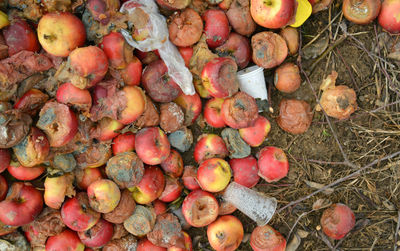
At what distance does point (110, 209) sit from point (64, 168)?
1.63 feet

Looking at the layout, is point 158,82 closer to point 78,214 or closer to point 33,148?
point 33,148

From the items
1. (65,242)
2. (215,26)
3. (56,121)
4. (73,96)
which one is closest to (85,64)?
(73,96)

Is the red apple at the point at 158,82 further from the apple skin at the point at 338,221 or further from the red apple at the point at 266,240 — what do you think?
the apple skin at the point at 338,221

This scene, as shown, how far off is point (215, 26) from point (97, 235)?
198cm

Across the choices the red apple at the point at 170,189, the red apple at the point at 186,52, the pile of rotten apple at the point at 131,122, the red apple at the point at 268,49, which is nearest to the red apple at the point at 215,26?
the pile of rotten apple at the point at 131,122

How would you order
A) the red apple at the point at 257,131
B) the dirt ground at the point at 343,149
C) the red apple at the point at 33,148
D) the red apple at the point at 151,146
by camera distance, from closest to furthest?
the red apple at the point at 33,148, the red apple at the point at 151,146, the red apple at the point at 257,131, the dirt ground at the point at 343,149

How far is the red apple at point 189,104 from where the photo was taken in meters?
2.90

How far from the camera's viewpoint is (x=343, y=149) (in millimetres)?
3133

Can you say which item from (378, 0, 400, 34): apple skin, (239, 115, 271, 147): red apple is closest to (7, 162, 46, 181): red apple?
(239, 115, 271, 147): red apple

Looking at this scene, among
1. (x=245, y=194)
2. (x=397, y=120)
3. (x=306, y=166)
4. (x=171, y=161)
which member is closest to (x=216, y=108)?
(x=171, y=161)

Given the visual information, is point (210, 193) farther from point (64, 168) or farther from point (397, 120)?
point (397, 120)

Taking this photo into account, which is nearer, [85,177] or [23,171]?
[23,171]

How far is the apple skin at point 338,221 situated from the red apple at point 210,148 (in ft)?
3.59

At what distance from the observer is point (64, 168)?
2.67 m
